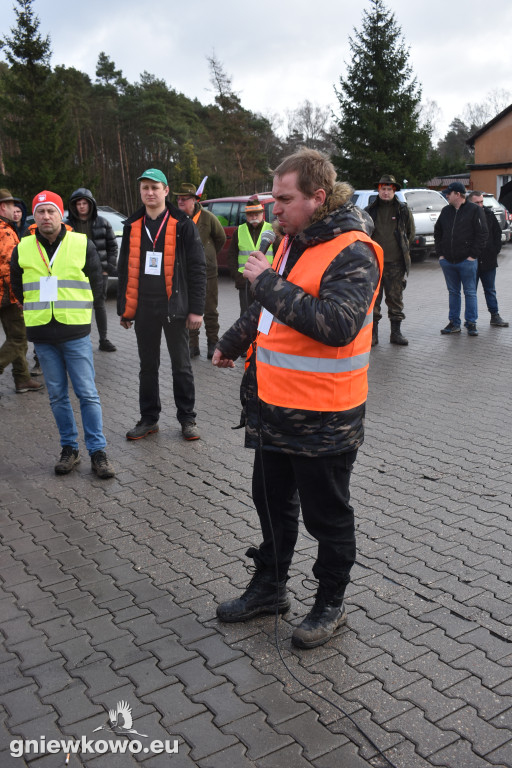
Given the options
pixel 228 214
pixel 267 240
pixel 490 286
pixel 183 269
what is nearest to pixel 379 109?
pixel 228 214

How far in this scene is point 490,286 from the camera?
10.8 meters

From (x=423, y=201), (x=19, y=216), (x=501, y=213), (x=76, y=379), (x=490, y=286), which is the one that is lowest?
(x=76, y=379)

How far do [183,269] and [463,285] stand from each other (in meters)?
5.17

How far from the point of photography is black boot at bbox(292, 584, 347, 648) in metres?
3.38

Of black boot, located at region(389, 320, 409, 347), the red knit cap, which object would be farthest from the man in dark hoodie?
black boot, located at region(389, 320, 409, 347)

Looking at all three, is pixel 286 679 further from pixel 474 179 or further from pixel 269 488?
pixel 474 179

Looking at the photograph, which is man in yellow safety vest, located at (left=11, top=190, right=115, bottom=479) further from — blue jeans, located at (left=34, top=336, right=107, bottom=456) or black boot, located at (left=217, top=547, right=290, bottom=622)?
black boot, located at (left=217, top=547, right=290, bottom=622)

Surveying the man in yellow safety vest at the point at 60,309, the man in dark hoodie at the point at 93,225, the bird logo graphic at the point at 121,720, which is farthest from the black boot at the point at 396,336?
the bird logo graphic at the point at 121,720

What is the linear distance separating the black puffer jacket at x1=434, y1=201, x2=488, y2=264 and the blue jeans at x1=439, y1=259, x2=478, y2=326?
9cm

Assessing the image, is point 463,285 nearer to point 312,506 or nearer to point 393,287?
point 393,287

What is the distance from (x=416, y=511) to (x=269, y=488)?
1665mm

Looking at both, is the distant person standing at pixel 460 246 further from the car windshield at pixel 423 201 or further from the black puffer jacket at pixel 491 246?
the car windshield at pixel 423 201

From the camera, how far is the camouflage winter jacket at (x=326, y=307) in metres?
2.94

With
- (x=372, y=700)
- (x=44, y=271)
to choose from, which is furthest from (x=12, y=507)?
(x=372, y=700)
